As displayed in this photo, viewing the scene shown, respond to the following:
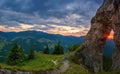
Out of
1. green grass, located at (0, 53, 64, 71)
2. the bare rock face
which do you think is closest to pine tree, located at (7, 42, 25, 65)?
green grass, located at (0, 53, 64, 71)

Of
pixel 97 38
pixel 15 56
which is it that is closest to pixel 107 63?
pixel 97 38

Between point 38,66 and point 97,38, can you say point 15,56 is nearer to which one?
point 38,66

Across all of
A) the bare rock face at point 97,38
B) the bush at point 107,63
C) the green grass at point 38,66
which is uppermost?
the bare rock face at point 97,38

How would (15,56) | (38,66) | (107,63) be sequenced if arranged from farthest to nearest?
1. (107,63)
2. (15,56)
3. (38,66)

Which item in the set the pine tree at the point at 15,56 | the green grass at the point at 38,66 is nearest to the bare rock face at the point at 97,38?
the green grass at the point at 38,66

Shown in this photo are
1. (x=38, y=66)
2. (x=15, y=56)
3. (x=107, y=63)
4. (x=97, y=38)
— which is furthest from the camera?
(x=107, y=63)

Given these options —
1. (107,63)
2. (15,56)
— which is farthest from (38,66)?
(107,63)

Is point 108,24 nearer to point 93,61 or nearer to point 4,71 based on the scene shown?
point 93,61

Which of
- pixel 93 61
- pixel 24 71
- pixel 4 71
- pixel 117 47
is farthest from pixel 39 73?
pixel 93 61

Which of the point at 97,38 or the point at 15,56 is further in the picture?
the point at 15,56

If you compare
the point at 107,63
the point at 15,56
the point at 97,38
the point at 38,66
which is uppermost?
the point at 97,38

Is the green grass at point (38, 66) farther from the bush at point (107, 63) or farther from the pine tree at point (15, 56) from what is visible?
the bush at point (107, 63)

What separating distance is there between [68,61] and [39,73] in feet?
72.4

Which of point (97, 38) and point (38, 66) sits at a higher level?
point (97, 38)
